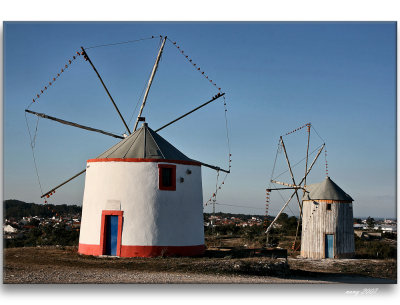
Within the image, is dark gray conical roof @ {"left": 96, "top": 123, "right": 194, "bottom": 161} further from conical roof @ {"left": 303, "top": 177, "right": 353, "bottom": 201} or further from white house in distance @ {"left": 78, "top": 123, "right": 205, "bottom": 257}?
conical roof @ {"left": 303, "top": 177, "right": 353, "bottom": 201}

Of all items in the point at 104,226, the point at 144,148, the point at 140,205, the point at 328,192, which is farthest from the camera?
the point at 328,192

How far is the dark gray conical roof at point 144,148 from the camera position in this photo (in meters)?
18.9

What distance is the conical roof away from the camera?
22916 mm

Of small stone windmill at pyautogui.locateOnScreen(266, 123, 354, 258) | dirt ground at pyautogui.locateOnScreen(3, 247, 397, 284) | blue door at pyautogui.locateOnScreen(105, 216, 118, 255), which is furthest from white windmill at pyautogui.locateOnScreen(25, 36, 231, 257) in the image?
small stone windmill at pyautogui.locateOnScreen(266, 123, 354, 258)

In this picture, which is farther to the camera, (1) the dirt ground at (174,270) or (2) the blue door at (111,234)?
(2) the blue door at (111,234)

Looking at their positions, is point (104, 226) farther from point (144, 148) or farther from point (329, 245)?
point (329, 245)

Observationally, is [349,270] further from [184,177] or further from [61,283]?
[61,283]

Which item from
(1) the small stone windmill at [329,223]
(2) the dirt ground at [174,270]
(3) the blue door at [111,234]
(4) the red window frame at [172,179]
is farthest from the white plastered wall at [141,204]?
(1) the small stone windmill at [329,223]

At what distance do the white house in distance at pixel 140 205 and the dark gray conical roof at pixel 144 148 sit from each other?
37 mm

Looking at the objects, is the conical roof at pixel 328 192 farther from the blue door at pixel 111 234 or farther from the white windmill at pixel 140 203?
the blue door at pixel 111 234

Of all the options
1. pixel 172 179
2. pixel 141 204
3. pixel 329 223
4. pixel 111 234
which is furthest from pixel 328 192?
pixel 111 234

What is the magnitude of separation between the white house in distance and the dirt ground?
2.25 ft

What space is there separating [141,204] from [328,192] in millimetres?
9111

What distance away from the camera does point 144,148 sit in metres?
19.2
